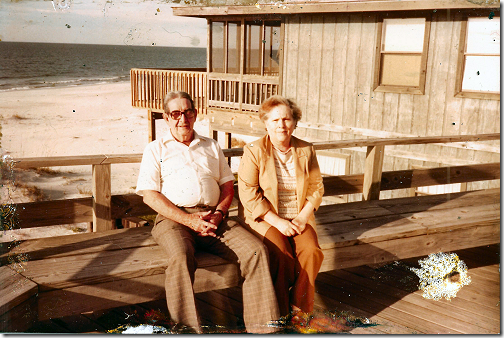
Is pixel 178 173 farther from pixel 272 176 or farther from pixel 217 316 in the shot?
pixel 217 316

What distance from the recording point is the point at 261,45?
14.1 metres

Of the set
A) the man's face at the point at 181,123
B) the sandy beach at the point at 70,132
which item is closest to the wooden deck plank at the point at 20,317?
the man's face at the point at 181,123

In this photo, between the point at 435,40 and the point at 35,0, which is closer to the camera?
the point at 35,0

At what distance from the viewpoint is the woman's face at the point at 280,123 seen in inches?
130

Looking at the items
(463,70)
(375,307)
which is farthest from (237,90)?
(375,307)

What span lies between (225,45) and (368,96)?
16.9 feet

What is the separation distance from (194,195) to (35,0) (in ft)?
4.97

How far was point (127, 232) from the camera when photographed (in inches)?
142

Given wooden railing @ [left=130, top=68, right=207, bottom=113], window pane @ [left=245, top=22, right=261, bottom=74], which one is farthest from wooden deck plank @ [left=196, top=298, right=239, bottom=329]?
window pane @ [left=245, top=22, right=261, bottom=74]

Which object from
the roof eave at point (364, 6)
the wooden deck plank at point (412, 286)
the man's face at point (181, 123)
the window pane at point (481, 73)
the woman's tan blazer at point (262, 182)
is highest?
the roof eave at point (364, 6)

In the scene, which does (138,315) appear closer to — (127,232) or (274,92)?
(127,232)

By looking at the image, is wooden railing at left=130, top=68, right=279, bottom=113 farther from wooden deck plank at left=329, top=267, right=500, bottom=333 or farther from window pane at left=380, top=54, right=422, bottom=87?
wooden deck plank at left=329, top=267, right=500, bottom=333

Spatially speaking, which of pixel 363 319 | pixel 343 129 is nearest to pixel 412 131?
pixel 343 129

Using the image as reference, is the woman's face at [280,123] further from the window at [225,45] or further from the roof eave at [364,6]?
the window at [225,45]
